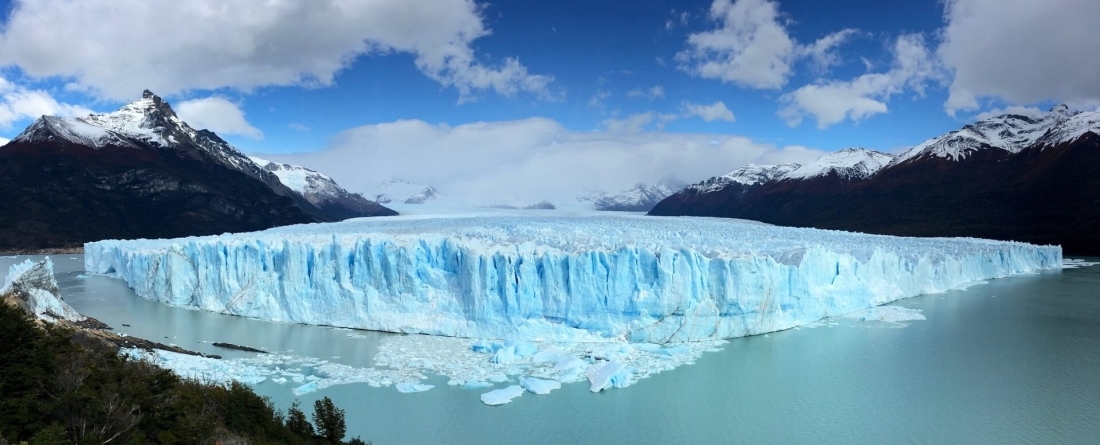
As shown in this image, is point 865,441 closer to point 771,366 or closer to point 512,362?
point 771,366

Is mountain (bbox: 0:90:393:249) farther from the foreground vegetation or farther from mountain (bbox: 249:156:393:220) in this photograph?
the foreground vegetation

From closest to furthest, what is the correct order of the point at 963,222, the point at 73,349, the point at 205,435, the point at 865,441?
the point at 205,435 < the point at 73,349 < the point at 865,441 < the point at 963,222

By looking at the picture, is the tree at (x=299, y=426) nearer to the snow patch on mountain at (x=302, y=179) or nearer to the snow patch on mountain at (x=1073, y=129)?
the snow patch on mountain at (x=1073, y=129)

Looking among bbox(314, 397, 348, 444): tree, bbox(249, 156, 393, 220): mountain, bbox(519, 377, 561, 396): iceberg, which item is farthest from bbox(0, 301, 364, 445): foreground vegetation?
bbox(249, 156, 393, 220): mountain

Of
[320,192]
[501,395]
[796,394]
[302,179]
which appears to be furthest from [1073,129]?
[302,179]

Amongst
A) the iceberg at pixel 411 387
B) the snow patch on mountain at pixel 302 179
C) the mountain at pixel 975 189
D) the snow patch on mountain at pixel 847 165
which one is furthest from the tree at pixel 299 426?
the snow patch on mountain at pixel 302 179

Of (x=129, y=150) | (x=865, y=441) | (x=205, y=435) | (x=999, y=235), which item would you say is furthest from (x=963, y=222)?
(x=129, y=150)

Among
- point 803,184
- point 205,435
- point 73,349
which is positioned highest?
point 803,184
